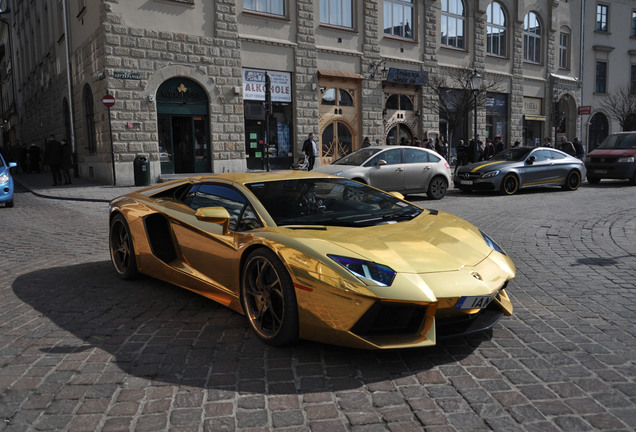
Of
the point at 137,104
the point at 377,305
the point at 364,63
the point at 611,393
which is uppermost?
the point at 364,63

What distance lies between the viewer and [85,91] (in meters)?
22.0

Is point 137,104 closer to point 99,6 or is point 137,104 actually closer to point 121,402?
point 99,6

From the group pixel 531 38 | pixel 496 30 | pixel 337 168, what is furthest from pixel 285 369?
pixel 531 38

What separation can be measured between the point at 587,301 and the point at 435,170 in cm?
994

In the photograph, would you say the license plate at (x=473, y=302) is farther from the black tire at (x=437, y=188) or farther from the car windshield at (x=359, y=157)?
the black tire at (x=437, y=188)

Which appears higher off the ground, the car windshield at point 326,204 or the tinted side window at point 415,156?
the tinted side window at point 415,156

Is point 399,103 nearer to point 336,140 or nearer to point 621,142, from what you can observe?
point 336,140

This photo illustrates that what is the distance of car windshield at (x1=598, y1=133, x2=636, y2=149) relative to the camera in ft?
62.0

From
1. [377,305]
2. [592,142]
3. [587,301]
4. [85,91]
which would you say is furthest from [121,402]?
[592,142]

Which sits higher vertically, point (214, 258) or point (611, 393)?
point (214, 258)

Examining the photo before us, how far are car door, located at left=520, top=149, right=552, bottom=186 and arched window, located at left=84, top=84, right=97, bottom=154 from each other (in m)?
15.8

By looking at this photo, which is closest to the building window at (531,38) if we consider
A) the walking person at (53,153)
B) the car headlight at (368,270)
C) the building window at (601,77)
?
the building window at (601,77)

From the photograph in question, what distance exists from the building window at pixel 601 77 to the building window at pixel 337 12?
22.1 m

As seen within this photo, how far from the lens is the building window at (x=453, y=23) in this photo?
27.9 meters
